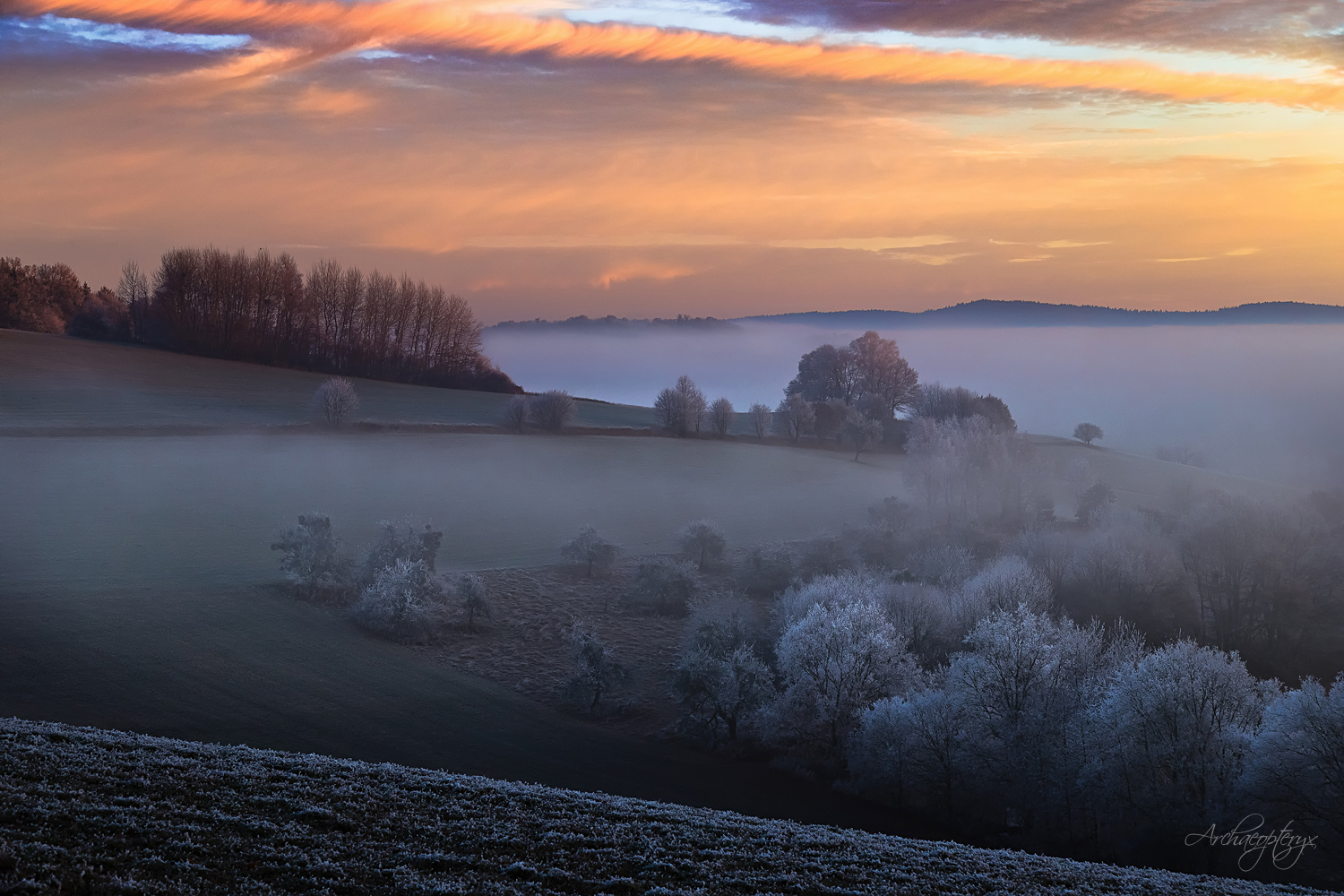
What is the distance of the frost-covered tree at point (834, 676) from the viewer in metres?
31.9

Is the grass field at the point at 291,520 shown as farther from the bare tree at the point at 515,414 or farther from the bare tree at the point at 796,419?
A: the bare tree at the point at 796,419

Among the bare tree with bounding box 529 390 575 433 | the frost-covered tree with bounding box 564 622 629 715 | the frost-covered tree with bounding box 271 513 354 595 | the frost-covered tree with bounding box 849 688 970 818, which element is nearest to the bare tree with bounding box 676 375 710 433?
the bare tree with bounding box 529 390 575 433

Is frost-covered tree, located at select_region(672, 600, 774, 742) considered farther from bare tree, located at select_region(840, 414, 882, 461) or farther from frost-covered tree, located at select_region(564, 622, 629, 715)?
bare tree, located at select_region(840, 414, 882, 461)

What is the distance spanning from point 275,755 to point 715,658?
17.9m

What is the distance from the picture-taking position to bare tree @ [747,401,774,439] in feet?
332

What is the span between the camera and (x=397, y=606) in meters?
38.9

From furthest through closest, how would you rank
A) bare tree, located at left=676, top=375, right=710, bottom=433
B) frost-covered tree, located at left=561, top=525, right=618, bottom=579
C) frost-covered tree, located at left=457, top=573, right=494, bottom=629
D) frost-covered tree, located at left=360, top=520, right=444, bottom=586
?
bare tree, located at left=676, top=375, right=710, bottom=433, frost-covered tree, located at left=561, top=525, right=618, bottom=579, frost-covered tree, located at left=360, top=520, right=444, bottom=586, frost-covered tree, located at left=457, top=573, right=494, bottom=629

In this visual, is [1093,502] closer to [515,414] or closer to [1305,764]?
[1305,764]

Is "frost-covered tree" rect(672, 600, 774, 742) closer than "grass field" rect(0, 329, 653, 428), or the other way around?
"frost-covered tree" rect(672, 600, 774, 742)

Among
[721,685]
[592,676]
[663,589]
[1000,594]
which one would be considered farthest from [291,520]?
[1000,594]

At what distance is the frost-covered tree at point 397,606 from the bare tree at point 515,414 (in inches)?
1865

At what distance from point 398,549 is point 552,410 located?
44964mm

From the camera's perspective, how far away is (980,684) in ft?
99.5
